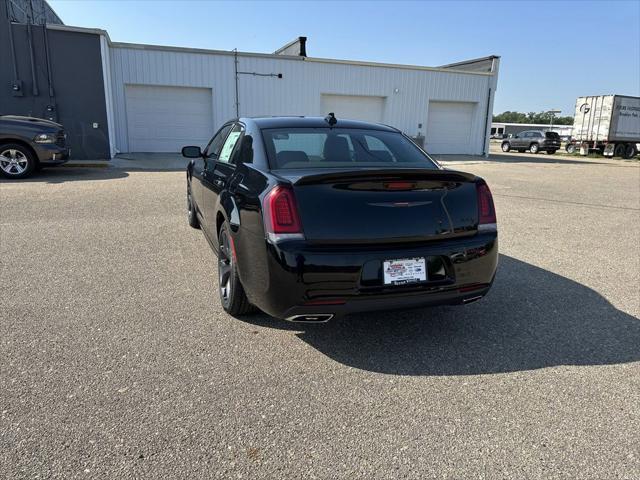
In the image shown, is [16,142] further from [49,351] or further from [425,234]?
[425,234]

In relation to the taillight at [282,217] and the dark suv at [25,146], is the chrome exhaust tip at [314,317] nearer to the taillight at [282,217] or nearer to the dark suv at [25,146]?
the taillight at [282,217]

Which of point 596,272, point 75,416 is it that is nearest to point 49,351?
point 75,416

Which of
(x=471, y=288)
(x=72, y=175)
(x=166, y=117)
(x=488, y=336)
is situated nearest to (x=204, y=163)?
(x=471, y=288)

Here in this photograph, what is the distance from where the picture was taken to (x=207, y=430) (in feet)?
7.89

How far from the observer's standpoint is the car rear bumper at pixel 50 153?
1091 cm

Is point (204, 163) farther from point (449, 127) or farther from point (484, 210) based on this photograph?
point (449, 127)

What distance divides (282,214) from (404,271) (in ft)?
2.73

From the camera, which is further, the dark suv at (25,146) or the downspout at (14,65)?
the downspout at (14,65)

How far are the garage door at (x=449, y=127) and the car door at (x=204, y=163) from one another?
66.1 feet

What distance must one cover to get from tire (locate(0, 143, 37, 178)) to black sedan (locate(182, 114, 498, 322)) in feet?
31.0

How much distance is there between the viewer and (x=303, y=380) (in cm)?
291

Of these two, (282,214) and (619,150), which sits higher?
(282,214)

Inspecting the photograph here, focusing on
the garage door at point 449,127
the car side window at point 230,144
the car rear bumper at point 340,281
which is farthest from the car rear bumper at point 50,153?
the garage door at point 449,127

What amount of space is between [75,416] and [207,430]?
70cm
